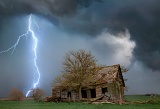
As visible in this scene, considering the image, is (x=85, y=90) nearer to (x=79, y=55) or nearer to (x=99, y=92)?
(x=99, y=92)

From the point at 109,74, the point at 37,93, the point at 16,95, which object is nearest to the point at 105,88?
the point at 109,74

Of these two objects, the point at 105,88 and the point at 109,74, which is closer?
the point at 105,88

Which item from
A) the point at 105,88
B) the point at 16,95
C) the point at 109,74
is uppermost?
the point at 109,74

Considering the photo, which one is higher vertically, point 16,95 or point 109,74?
point 109,74

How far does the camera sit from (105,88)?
150 feet

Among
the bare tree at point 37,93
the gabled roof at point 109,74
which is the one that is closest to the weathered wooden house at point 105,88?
the gabled roof at point 109,74

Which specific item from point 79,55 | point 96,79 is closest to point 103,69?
point 96,79

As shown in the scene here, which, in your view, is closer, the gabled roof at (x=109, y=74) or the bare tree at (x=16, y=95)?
the gabled roof at (x=109, y=74)

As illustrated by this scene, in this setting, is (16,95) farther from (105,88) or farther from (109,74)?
(109,74)

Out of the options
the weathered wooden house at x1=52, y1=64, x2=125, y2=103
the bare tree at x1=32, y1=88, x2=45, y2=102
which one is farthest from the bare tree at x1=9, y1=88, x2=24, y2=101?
the weathered wooden house at x1=52, y1=64, x2=125, y2=103

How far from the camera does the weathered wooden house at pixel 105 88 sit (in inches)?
1703

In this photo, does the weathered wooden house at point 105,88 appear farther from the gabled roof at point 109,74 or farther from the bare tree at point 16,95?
the bare tree at point 16,95

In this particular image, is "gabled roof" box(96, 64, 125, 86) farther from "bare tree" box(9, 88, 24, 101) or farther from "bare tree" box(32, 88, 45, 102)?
"bare tree" box(9, 88, 24, 101)

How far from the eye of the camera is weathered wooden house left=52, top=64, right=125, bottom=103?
142 ft
